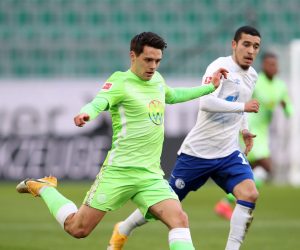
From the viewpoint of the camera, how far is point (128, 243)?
10445 mm

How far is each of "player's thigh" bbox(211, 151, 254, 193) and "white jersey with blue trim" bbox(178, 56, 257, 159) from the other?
9 cm

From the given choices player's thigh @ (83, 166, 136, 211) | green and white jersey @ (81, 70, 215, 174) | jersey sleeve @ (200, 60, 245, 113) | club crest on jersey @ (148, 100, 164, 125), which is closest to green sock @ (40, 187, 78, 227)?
player's thigh @ (83, 166, 136, 211)

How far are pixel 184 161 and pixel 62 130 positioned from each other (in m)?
10.3

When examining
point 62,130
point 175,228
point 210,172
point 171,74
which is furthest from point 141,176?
point 171,74

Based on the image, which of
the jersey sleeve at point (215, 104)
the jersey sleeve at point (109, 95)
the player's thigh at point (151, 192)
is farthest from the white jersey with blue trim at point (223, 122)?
the jersey sleeve at point (109, 95)

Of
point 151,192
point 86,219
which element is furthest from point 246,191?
point 86,219

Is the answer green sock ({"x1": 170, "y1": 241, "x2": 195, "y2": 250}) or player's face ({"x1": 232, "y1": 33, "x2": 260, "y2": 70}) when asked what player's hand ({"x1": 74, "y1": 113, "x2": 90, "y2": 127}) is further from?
player's face ({"x1": 232, "y1": 33, "x2": 260, "y2": 70})

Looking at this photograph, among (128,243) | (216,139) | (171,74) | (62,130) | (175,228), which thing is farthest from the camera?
(171,74)

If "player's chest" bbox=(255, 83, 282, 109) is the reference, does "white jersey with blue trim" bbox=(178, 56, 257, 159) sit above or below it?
above

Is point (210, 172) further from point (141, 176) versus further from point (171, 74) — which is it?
point (171, 74)

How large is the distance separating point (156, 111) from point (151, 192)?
0.64 meters

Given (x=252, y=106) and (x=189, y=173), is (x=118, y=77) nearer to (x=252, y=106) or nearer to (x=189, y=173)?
(x=252, y=106)

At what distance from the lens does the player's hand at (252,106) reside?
836 cm

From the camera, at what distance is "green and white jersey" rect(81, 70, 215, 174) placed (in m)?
7.73
